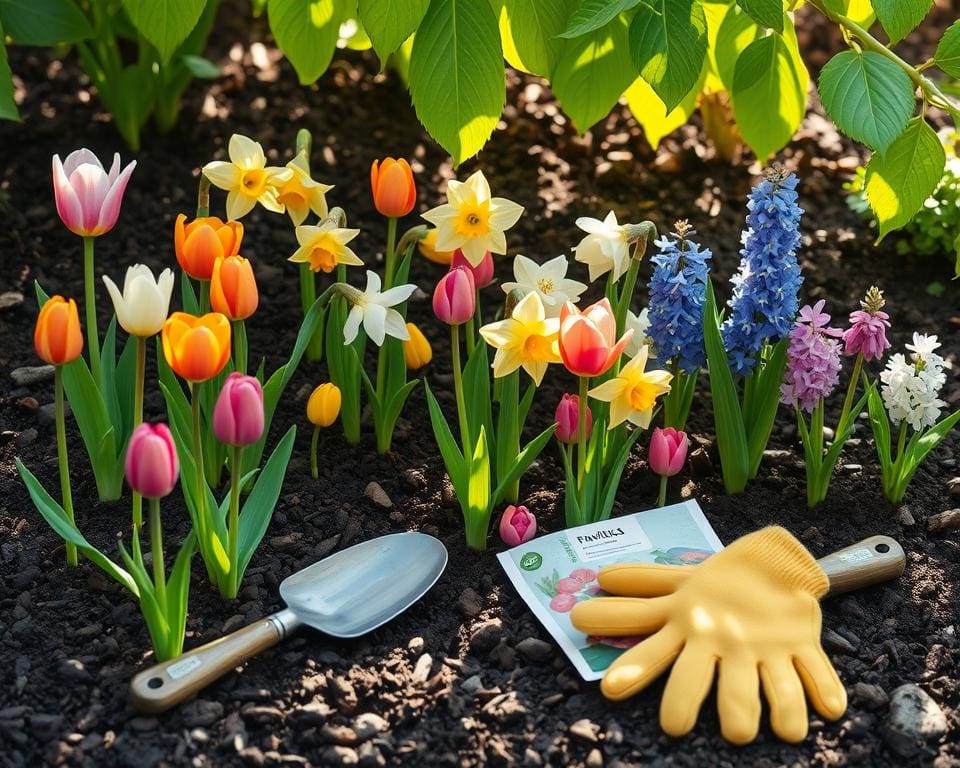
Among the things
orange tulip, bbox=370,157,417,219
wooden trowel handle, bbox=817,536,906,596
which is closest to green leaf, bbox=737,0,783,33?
orange tulip, bbox=370,157,417,219

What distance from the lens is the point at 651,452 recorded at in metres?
1.79

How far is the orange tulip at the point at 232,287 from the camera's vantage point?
1.59 m

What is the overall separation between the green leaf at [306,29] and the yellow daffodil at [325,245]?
37 centimetres

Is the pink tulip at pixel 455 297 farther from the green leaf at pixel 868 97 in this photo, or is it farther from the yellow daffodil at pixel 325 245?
the green leaf at pixel 868 97

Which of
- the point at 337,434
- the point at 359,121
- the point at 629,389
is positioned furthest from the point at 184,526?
the point at 359,121

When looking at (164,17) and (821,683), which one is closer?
(821,683)

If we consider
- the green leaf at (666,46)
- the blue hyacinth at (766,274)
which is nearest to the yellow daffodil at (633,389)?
the blue hyacinth at (766,274)

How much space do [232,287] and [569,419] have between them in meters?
0.51

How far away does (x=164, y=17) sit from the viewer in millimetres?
1849

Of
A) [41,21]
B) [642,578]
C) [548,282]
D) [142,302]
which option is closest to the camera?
[142,302]

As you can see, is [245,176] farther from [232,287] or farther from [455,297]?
[455,297]

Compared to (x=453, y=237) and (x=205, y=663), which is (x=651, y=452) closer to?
(x=453, y=237)

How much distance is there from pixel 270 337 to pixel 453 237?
0.60 metres

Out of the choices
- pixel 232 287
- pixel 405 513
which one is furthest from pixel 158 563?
pixel 405 513
